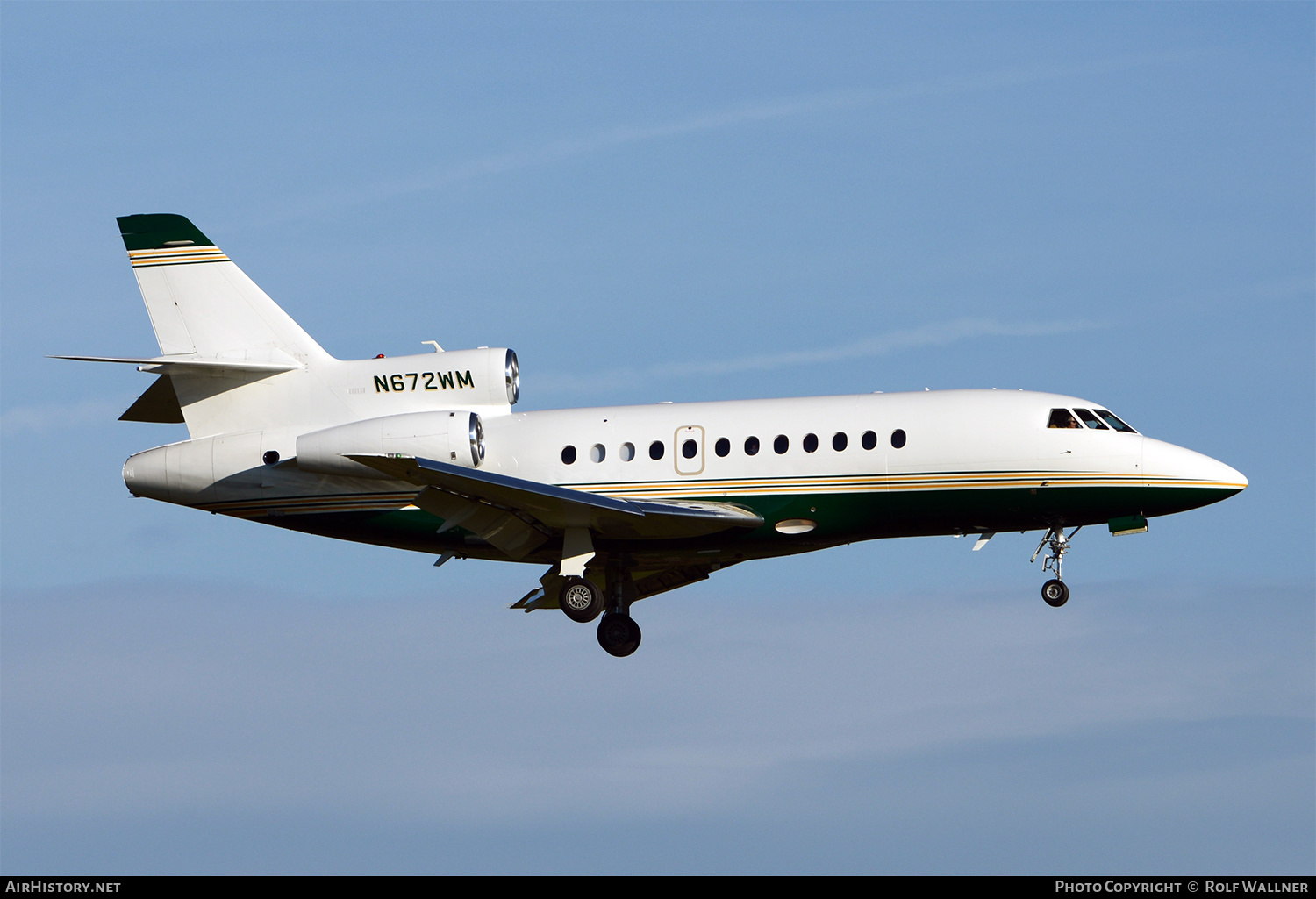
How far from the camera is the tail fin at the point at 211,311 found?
34.2m

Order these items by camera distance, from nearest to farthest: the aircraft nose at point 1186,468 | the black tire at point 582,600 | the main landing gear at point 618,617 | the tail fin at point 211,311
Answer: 1. the aircraft nose at point 1186,468
2. the black tire at point 582,600
3. the tail fin at point 211,311
4. the main landing gear at point 618,617

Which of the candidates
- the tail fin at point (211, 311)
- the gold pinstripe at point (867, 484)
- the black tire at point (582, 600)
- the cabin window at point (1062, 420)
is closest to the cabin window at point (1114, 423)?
the cabin window at point (1062, 420)

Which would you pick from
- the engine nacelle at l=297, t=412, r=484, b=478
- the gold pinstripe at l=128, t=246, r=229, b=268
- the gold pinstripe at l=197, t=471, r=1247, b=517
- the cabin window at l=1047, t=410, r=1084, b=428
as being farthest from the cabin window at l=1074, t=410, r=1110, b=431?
the gold pinstripe at l=128, t=246, r=229, b=268

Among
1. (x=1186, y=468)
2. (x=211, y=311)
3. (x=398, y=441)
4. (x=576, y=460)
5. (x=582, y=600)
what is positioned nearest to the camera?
(x=1186, y=468)

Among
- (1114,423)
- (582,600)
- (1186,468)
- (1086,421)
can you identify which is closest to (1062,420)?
(1086,421)

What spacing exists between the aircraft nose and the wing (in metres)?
6.95

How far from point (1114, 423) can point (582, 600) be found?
10.1 m

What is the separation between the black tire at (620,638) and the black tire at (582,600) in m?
3.14

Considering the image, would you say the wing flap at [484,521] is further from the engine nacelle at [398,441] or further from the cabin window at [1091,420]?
the cabin window at [1091,420]

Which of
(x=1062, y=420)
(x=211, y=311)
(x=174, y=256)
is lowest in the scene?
(x=1062, y=420)

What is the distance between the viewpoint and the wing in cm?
2934

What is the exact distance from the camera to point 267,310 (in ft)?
113

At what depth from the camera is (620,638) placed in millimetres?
34500

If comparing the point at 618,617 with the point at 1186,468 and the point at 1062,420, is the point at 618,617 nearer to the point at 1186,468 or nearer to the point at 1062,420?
the point at 1062,420
